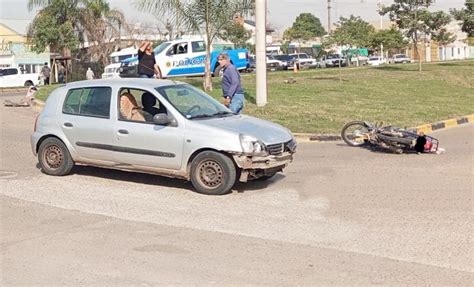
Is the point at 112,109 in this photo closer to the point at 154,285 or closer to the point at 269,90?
the point at 154,285

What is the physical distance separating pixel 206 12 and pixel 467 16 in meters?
21.9

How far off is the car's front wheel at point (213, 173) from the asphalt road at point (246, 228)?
139mm

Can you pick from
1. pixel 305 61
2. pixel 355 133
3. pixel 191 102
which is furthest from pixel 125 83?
pixel 305 61

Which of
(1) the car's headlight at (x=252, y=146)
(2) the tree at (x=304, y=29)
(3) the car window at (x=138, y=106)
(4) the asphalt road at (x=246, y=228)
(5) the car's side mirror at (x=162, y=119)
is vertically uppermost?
(2) the tree at (x=304, y=29)

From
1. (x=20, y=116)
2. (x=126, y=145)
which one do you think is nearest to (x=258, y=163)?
(x=126, y=145)

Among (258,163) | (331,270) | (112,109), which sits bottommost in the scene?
(331,270)

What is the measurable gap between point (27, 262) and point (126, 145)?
11.5 ft

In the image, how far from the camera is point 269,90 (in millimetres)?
22703

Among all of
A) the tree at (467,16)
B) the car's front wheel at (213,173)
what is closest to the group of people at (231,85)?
the car's front wheel at (213,173)

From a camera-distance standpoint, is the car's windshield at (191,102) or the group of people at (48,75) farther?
the group of people at (48,75)

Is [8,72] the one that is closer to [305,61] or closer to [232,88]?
[305,61]

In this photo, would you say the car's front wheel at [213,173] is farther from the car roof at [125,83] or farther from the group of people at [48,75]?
the group of people at [48,75]

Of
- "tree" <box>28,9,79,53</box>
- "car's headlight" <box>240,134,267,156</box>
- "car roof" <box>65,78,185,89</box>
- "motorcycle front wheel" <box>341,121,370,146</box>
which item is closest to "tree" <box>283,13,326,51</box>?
"tree" <box>28,9,79,53</box>

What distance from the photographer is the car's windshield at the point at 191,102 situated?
9211mm
